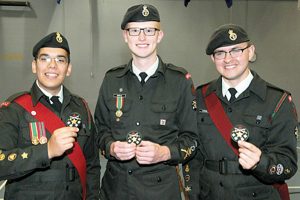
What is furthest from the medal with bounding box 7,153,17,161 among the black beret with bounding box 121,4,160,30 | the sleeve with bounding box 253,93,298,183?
the sleeve with bounding box 253,93,298,183

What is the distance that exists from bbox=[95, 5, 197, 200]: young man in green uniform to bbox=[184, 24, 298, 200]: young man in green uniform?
0.18 meters

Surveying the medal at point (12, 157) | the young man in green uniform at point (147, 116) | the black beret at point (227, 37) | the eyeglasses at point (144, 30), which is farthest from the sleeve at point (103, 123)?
the black beret at point (227, 37)

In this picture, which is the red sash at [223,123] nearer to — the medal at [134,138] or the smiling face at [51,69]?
the medal at [134,138]

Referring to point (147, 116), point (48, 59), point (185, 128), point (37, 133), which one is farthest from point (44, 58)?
point (185, 128)

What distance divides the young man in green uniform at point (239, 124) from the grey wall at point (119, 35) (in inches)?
263

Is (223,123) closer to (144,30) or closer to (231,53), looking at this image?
(231,53)

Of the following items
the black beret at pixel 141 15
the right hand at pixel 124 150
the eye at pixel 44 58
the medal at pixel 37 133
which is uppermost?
the black beret at pixel 141 15

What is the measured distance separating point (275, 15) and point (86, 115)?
8720 mm

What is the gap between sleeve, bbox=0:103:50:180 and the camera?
2.34 metres

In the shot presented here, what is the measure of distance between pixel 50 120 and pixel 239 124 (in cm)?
151

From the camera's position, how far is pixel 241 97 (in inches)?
104

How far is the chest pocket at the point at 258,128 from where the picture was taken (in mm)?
2562

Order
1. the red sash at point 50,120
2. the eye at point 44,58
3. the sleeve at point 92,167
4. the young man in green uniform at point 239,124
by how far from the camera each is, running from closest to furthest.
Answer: the young man in green uniform at point 239,124, the red sash at point 50,120, the eye at point 44,58, the sleeve at point 92,167

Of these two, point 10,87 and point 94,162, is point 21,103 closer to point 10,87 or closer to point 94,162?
point 94,162
